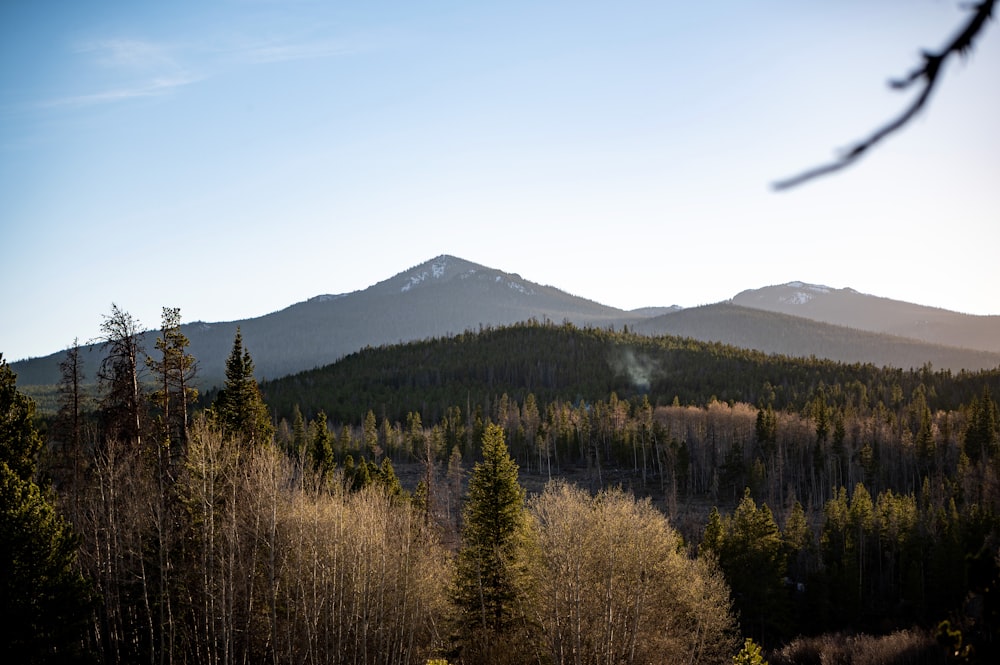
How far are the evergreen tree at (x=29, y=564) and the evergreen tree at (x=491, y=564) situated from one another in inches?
542

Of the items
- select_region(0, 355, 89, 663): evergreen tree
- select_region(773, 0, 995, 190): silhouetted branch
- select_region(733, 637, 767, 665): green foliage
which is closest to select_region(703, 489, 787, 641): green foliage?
select_region(733, 637, 767, 665): green foliage

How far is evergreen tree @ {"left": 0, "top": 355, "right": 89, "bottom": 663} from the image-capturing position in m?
17.5

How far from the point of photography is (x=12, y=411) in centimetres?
1905

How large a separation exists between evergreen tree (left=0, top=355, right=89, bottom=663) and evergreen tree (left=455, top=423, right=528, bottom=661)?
A: 13.8 metres

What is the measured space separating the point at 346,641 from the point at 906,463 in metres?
80.9

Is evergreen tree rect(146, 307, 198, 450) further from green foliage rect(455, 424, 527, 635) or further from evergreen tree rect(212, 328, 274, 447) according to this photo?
green foliage rect(455, 424, 527, 635)

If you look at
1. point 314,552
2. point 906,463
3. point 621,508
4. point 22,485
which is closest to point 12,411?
point 22,485

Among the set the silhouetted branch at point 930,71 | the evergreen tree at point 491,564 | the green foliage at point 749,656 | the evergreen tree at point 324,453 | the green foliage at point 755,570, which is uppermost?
the silhouetted branch at point 930,71

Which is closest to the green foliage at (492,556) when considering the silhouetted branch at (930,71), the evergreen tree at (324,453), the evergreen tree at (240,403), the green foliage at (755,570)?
the evergreen tree at (240,403)

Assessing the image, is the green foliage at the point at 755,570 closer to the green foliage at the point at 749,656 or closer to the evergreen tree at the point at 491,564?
the green foliage at the point at 749,656

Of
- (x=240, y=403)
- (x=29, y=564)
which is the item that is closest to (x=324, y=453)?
(x=240, y=403)

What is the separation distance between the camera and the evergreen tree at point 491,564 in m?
28.2

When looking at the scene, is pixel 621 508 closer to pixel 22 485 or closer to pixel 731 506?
pixel 22 485

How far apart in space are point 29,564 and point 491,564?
52.2ft
